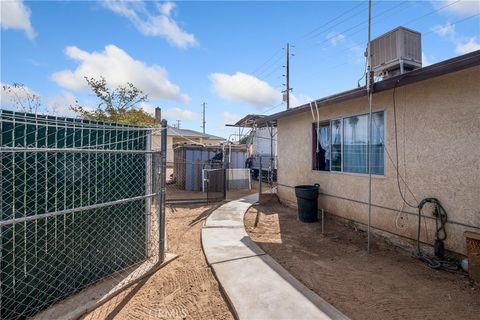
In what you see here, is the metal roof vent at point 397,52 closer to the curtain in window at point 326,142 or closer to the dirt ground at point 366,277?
the curtain in window at point 326,142

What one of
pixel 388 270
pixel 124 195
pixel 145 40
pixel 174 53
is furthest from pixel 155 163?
pixel 174 53

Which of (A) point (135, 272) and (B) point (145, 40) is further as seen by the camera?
(B) point (145, 40)

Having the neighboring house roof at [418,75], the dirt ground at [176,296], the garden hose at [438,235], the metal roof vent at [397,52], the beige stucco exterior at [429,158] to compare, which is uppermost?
the metal roof vent at [397,52]

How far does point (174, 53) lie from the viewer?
11.6 metres

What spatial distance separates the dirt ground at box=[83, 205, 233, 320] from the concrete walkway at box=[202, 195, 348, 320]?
17 cm

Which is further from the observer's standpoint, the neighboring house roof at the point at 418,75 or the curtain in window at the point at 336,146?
the curtain in window at the point at 336,146

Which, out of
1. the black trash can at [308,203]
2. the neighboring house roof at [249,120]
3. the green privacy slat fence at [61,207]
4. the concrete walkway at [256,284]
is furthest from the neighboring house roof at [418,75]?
the neighboring house roof at [249,120]

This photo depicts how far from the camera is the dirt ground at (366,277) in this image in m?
3.03

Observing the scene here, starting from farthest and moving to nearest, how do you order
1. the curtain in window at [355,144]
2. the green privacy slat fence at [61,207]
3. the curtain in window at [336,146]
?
1. the curtain in window at [336,146]
2. the curtain in window at [355,144]
3. the green privacy slat fence at [61,207]

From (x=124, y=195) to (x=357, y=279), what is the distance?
12.1ft

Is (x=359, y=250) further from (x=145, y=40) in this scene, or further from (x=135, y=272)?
(x=145, y=40)

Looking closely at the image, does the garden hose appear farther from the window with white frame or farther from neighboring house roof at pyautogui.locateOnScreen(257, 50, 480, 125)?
neighboring house roof at pyautogui.locateOnScreen(257, 50, 480, 125)

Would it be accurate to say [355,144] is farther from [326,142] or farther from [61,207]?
[61,207]

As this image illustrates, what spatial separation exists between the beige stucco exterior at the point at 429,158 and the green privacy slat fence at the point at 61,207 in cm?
471
